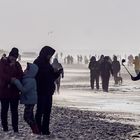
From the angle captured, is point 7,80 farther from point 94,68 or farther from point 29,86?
point 94,68

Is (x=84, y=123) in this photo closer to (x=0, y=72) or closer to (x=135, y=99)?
(x=0, y=72)

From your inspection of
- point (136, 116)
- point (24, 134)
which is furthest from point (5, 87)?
point (136, 116)

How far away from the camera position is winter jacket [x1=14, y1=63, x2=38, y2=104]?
13.5 metres

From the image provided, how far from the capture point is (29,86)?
1345cm

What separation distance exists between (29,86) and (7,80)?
501mm

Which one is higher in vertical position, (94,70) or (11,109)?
(94,70)

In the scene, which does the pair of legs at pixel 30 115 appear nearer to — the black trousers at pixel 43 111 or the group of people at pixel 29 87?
the group of people at pixel 29 87

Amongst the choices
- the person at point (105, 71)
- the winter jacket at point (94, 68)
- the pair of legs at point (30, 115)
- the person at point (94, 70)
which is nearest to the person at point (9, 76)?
the pair of legs at point (30, 115)

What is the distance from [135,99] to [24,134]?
14.5 metres

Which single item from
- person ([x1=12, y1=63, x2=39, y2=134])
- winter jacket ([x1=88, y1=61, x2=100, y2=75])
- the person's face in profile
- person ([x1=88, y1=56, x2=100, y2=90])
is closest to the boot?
person ([x1=12, y1=63, x2=39, y2=134])

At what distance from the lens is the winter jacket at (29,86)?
44.2 feet

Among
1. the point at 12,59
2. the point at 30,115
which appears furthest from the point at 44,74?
the point at 30,115

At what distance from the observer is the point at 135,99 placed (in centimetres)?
2800

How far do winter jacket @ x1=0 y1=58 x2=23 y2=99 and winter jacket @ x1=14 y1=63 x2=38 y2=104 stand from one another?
0.61ft
